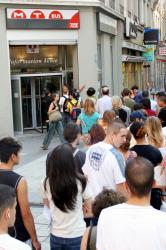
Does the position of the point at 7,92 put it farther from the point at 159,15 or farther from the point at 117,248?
the point at 159,15

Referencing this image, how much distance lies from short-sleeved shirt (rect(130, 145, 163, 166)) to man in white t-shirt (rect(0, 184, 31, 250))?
9.09ft

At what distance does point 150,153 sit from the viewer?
5.75 metres

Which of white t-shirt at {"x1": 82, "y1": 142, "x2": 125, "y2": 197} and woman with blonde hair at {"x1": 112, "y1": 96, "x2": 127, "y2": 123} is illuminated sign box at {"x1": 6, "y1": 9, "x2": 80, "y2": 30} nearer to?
woman with blonde hair at {"x1": 112, "y1": 96, "x2": 127, "y2": 123}

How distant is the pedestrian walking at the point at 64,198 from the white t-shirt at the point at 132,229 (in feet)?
3.55

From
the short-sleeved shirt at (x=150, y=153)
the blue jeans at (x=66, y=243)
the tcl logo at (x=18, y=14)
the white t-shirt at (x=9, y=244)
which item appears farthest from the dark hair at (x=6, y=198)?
the tcl logo at (x=18, y=14)

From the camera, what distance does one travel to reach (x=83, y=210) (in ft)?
14.5

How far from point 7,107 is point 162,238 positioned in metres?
15.1

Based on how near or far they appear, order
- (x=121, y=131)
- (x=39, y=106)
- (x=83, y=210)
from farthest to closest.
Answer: (x=39, y=106) → (x=121, y=131) → (x=83, y=210)

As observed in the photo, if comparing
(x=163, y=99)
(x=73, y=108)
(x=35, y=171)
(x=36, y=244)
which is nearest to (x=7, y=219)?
(x=36, y=244)

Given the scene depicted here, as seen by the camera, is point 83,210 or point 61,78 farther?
point 61,78

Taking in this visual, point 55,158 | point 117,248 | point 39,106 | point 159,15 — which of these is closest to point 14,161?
point 55,158

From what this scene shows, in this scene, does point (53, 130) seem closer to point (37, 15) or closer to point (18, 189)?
point (37, 15)

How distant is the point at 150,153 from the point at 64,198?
191 centimetres

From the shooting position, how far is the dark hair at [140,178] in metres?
3.04
